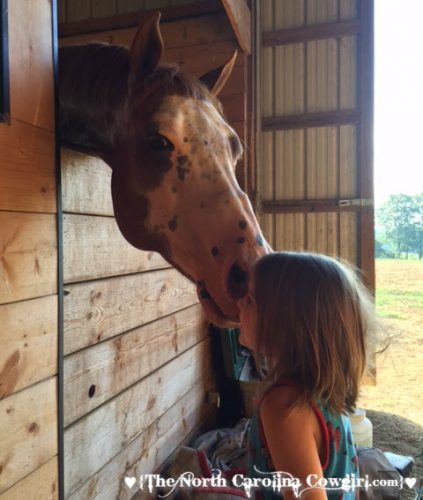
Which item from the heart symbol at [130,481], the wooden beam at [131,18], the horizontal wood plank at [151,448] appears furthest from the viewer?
the wooden beam at [131,18]

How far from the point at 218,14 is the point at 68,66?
76.6 inches

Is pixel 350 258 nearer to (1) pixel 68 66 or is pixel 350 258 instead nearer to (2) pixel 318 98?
(2) pixel 318 98

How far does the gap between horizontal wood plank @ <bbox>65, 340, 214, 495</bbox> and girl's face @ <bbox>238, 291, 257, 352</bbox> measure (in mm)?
595

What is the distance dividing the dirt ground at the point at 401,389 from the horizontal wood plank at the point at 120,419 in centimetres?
88

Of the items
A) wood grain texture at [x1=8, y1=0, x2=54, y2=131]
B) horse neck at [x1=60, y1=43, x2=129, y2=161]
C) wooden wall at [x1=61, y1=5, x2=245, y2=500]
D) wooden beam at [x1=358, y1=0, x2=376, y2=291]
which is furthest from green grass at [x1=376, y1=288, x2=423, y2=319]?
wood grain texture at [x1=8, y1=0, x2=54, y2=131]

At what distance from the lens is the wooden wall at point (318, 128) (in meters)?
3.65

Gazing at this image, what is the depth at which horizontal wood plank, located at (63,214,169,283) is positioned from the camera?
111 centimetres

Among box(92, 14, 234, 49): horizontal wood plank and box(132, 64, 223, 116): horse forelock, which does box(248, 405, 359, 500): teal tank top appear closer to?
box(132, 64, 223, 116): horse forelock

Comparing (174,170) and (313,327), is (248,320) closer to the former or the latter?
(313,327)

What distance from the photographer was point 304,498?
0.69 m

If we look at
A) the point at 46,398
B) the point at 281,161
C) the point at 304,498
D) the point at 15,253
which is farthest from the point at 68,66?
the point at 281,161

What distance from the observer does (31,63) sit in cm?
83

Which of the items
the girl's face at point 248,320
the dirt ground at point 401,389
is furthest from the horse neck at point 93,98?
the dirt ground at point 401,389

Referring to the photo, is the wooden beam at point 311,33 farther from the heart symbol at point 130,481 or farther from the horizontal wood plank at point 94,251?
the heart symbol at point 130,481
